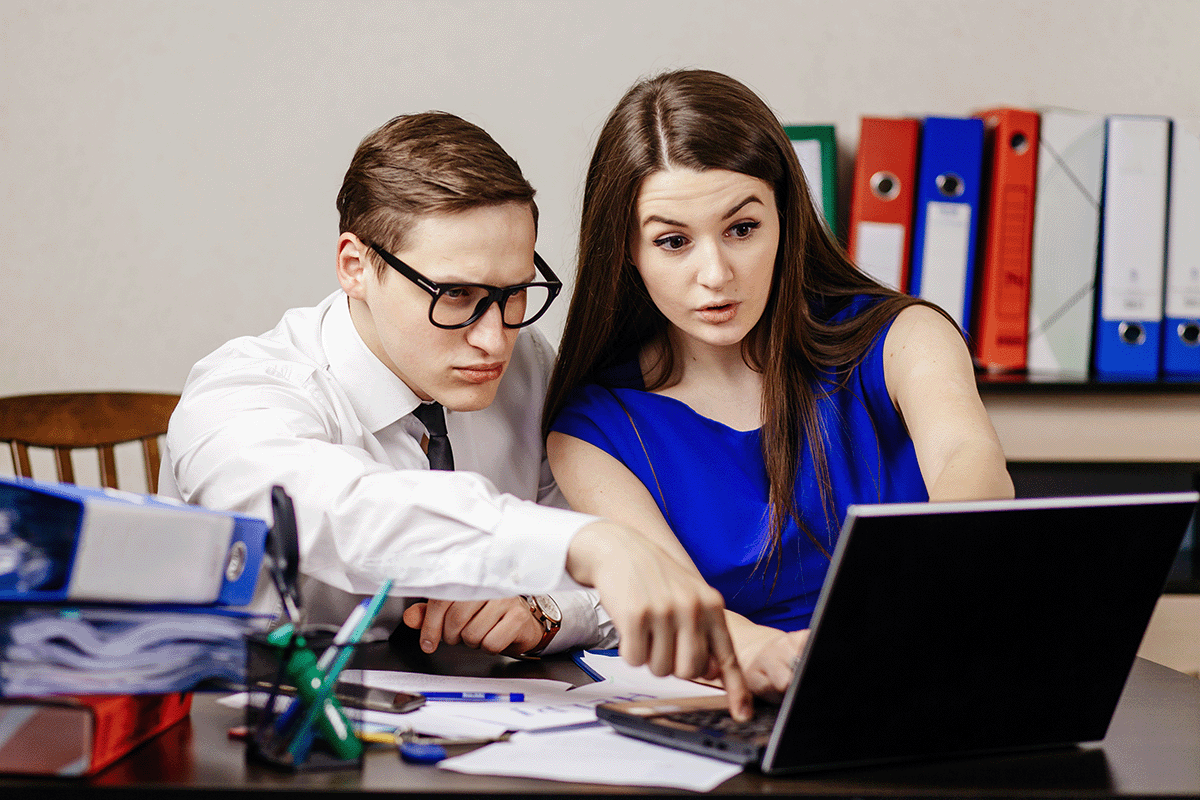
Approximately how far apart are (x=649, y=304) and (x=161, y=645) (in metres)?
0.85

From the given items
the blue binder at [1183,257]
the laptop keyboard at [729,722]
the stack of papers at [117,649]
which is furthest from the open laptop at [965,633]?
the blue binder at [1183,257]

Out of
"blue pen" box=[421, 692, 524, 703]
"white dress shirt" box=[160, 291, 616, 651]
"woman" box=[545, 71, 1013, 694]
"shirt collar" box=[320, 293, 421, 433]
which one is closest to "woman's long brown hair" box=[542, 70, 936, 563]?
"woman" box=[545, 71, 1013, 694]

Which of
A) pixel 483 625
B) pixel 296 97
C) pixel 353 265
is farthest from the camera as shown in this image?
pixel 296 97

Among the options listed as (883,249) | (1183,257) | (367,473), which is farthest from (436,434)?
(1183,257)

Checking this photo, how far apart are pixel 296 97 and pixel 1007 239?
1383 mm

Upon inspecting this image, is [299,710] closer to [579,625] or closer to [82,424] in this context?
[579,625]

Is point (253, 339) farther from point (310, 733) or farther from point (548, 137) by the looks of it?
point (548, 137)

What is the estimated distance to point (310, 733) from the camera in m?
0.62

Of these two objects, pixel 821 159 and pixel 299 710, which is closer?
pixel 299 710

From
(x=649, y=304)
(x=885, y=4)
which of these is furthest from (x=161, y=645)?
(x=885, y=4)

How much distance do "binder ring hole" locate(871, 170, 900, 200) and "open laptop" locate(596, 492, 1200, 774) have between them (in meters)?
1.33

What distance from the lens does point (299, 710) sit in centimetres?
62

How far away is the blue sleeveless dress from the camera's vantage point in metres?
1.23

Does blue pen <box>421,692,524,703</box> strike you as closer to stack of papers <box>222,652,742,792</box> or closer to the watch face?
stack of papers <box>222,652,742,792</box>
